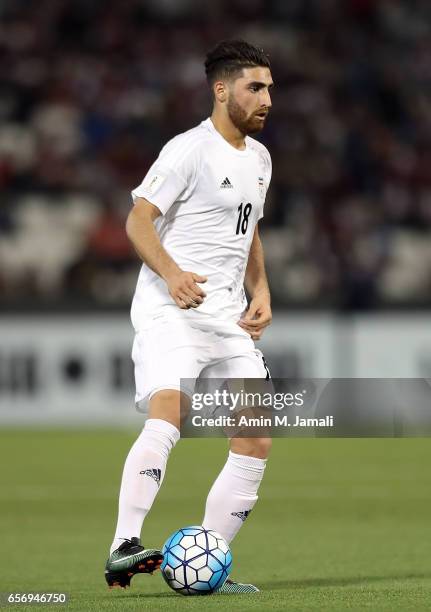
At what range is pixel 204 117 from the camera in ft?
60.5

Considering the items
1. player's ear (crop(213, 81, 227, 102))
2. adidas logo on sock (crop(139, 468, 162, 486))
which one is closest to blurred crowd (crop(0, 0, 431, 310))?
player's ear (crop(213, 81, 227, 102))

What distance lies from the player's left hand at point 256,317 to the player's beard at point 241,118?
69cm

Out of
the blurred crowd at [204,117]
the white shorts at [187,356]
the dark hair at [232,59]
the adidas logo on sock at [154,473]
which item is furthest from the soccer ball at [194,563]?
the blurred crowd at [204,117]

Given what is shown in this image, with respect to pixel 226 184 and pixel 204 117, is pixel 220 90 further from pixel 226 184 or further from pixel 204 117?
pixel 204 117

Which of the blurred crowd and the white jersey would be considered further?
the blurred crowd

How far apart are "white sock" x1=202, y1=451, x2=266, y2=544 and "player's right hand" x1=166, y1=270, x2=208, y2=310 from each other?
75cm


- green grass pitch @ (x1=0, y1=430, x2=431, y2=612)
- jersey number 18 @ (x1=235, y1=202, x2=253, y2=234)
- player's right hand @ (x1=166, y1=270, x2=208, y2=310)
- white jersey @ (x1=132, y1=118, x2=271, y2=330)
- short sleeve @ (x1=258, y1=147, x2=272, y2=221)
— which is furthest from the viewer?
short sleeve @ (x1=258, y1=147, x2=272, y2=221)

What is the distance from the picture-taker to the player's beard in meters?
5.65

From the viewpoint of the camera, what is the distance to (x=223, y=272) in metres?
5.69

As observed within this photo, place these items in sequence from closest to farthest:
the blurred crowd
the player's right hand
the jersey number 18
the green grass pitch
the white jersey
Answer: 1. the player's right hand
2. the green grass pitch
3. the white jersey
4. the jersey number 18
5. the blurred crowd

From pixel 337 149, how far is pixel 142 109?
2.55 m

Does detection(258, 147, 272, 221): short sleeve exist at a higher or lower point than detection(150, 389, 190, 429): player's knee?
higher

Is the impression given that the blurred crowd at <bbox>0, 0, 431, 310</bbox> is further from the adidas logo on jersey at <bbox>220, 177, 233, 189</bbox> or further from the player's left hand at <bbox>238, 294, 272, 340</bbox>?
the adidas logo on jersey at <bbox>220, 177, 233, 189</bbox>

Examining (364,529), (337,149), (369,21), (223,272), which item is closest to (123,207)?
(337,149)
